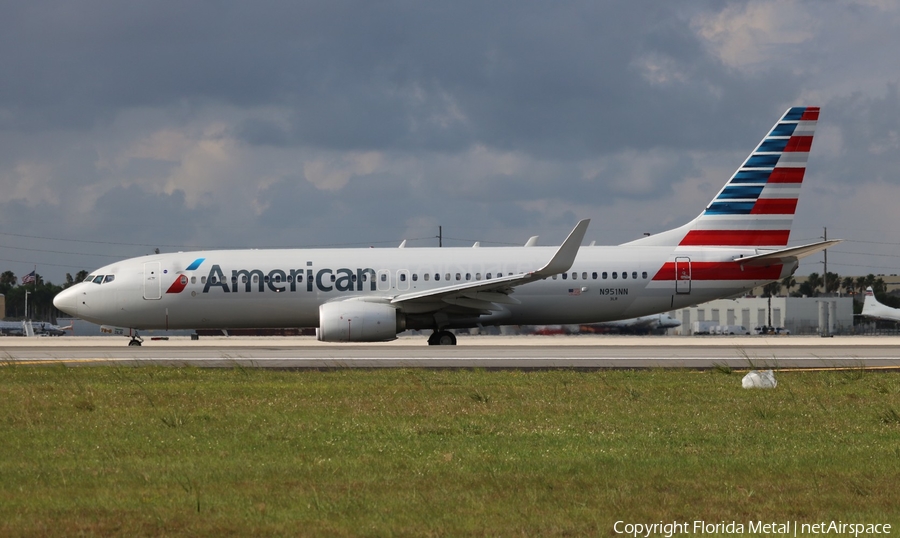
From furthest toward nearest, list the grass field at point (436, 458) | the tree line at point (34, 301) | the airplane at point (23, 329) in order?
the tree line at point (34, 301) → the airplane at point (23, 329) → the grass field at point (436, 458)

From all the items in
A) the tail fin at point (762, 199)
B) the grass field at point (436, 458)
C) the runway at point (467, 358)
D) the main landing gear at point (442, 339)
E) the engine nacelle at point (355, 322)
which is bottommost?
the grass field at point (436, 458)

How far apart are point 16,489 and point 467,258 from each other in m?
26.8

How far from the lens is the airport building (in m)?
80.9

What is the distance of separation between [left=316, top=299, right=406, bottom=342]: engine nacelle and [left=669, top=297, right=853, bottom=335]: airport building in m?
46.0

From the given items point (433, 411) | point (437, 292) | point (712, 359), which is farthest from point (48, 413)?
point (437, 292)

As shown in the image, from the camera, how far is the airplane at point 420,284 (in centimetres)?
3391

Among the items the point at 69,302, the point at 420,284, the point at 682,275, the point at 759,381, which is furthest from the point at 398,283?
the point at 759,381

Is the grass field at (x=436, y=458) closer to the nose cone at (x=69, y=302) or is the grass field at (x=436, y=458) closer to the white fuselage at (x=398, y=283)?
the white fuselage at (x=398, y=283)

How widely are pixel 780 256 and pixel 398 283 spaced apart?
13.1 metres

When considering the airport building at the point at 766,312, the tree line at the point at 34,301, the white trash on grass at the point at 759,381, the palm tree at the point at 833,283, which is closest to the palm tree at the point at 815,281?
the palm tree at the point at 833,283

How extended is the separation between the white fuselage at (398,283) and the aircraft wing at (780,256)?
0.31 metres

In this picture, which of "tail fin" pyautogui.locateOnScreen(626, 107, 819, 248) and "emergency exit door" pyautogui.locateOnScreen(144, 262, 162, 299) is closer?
"emergency exit door" pyautogui.locateOnScreen(144, 262, 162, 299)

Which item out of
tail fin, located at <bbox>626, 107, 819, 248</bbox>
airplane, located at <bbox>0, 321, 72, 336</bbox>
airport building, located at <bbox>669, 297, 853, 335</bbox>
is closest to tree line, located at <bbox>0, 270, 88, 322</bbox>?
airplane, located at <bbox>0, 321, 72, 336</bbox>

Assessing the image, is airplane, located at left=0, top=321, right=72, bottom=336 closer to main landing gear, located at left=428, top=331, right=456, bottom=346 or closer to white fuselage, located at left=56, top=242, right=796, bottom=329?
white fuselage, located at left=56, top=242, right=796, bottom=329
